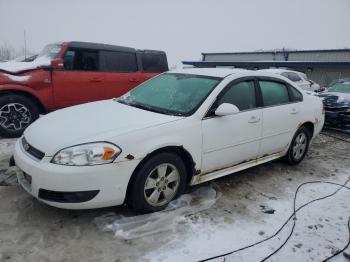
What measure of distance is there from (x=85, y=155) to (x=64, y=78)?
3975mm

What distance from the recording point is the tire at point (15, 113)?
5.93 metres

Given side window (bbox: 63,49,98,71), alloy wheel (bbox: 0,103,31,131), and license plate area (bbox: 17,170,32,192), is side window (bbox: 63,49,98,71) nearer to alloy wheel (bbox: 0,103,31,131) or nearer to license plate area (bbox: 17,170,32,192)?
alloy wheel (bbox: 0,103,31,131)

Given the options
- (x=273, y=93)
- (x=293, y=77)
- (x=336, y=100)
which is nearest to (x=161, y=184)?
(x=273, y=93)

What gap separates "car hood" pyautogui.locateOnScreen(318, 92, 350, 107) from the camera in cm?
823

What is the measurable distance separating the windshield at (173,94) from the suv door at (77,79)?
2493 mm

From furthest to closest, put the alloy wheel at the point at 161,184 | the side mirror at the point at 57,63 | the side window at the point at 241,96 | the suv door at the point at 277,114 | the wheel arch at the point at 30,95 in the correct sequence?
1. the side mirror at the point at 57,63
2. the wheel arch at the point at 30,95
3. the suv door at the point at 277,114
4. the side window at the point at 241,96
5. the alloy wheel at the point at 161,184

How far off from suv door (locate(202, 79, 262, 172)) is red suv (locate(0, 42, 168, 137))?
3.70 meters

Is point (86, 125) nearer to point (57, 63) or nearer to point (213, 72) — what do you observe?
point (213, 72)

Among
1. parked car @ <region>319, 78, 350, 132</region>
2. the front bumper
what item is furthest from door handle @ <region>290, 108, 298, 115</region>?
parked car @ <region>319, 78, 350, 132</region>

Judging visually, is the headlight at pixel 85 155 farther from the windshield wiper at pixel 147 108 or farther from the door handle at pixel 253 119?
the door handle at pixel 253 119

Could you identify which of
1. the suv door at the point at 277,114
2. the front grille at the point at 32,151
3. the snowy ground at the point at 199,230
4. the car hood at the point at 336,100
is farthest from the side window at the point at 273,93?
the car hood at the point at 336,100

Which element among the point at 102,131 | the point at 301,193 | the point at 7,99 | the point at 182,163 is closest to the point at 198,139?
the point at 182,163

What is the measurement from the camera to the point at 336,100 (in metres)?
8.45

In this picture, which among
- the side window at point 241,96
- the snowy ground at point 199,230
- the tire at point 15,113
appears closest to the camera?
the snowy ground at point 199,230
